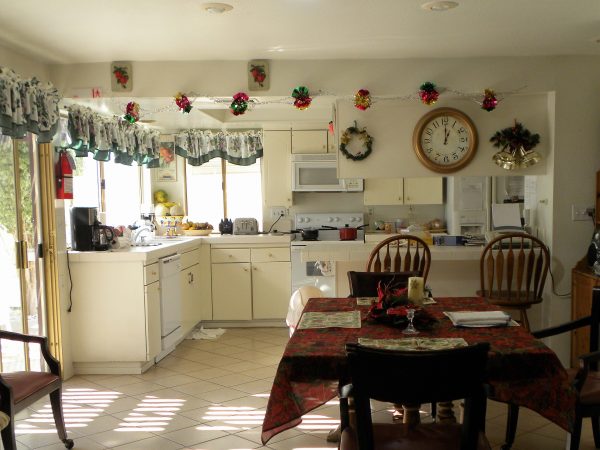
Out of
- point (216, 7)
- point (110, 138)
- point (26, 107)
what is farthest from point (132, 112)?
point (216, 7)

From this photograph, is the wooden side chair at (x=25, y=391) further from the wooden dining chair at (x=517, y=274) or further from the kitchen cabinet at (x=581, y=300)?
the kitchen cabinet at (x=581, y=300)

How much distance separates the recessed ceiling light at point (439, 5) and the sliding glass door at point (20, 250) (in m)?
2.63

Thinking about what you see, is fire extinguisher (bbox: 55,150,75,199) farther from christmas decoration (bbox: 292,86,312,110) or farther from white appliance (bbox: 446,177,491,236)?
white appliance (bbox: 446,177,491,236)

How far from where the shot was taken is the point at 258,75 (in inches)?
164

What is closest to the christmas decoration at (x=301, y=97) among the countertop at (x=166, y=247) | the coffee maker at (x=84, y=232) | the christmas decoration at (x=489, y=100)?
the christmas decoration at (x=489, y=100)

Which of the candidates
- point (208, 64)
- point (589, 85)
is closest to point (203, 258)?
point (208, 64)

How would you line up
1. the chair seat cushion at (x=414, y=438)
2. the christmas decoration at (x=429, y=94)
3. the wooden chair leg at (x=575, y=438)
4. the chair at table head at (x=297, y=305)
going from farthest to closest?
the christmas decoration at (x=429, y=94)
the chair at table head at (x=297, y=305)
the wooden chair leg at (x=575, y=438)
the chair seat cushion at (x=414, y=438)

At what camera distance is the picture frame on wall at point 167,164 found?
21.5ft

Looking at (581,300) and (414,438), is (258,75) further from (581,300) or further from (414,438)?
(414,438)

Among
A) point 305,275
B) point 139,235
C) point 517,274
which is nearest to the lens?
point 517,274

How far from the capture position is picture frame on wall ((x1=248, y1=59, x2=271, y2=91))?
13.6 ft

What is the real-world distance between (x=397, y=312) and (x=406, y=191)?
158 inches

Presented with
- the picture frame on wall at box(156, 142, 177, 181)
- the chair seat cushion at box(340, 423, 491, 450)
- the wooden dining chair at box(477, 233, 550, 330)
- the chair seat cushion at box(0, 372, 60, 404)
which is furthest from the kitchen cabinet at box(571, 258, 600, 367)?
the picture frame on wall at box(156, 142, 177, 181)

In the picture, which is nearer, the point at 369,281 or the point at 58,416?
the point at 58,416
